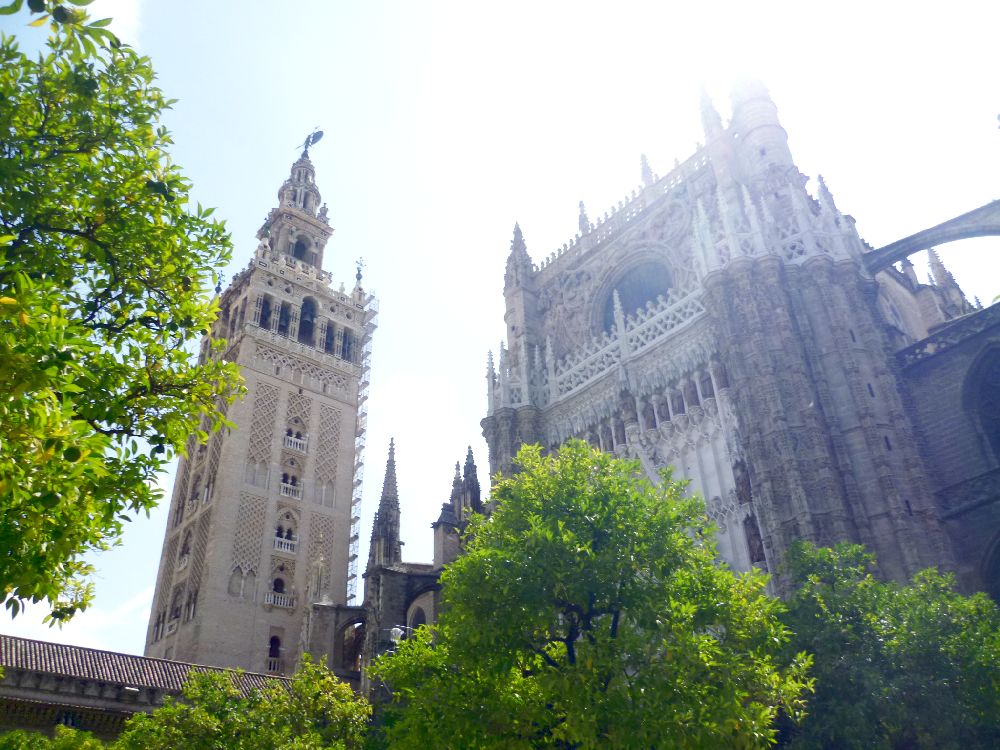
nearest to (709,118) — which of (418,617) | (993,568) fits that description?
(993,568)

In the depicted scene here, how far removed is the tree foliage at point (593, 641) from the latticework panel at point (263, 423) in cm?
2810

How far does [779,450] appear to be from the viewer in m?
19.5

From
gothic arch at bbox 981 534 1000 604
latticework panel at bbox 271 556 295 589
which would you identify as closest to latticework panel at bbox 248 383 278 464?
latticework panel at bbox 271 556 295 589

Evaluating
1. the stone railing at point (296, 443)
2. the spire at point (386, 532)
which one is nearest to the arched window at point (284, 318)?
the stone railing at point (296, 443)

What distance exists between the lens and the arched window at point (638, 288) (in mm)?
29453

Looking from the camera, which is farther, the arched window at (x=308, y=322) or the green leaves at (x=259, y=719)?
the arched window at (x=308, y=322)

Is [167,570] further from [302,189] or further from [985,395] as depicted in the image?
[985,395]

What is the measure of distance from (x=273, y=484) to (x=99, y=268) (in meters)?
33.2

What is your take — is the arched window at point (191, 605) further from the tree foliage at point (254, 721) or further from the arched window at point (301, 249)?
the arched window at point (301, 249)

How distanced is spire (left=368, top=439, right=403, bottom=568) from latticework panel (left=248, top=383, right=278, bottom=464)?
11.1 m

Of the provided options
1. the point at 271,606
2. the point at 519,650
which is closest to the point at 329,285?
the point at 271,606

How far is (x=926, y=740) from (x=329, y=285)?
4278 cm

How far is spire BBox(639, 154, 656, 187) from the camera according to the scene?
31897 millimetres

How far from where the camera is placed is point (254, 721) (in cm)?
1603
